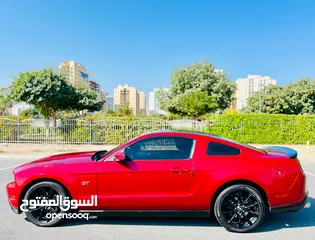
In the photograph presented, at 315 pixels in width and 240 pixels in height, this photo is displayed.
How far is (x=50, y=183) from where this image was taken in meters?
3.79

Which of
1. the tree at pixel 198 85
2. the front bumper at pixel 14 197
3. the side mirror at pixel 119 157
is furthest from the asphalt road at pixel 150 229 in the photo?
the tree at pixel 198 85

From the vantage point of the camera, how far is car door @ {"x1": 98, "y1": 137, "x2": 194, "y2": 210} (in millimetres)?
3711

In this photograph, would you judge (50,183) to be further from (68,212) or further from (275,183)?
(275,183)

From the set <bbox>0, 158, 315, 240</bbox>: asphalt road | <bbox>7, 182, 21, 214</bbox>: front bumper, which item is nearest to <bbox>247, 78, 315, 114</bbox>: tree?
<bbox>0, 158, 315, 240</bbox>: asphalt road

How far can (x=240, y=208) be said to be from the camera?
372 cm

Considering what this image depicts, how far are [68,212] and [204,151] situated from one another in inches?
89.4

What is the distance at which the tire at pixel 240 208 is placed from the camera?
12.1 feet

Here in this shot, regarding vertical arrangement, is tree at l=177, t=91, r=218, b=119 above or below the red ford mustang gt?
above

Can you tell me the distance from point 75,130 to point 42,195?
13.0 meters

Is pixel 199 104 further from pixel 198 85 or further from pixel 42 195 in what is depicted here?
pixel 42 195

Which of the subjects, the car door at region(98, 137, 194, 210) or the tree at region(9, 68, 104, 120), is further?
the tree at region(9, 68, 104, 120)

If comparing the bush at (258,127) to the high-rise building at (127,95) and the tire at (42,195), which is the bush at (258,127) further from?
the high-rise building at (127,95)

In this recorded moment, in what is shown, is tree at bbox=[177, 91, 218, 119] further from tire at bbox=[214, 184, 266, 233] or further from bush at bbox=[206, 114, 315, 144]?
tire at bbox=[214, 184, 266, 233]

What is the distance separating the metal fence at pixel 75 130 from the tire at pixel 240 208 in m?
12.5
